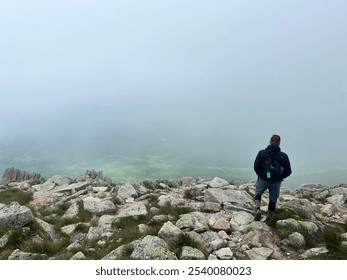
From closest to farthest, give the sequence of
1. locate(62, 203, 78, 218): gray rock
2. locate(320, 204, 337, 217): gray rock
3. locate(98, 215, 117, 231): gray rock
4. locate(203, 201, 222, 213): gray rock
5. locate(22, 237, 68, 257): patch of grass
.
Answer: locate(22, 237, 68, 257): patch of grass < locate(98, 215, 117, 231): gray rock < locate(203, 201, 222, 213): gray rock < locate(62, 203, 78, 218): gray rock < locate(320, 204, 337, 217): gray rock

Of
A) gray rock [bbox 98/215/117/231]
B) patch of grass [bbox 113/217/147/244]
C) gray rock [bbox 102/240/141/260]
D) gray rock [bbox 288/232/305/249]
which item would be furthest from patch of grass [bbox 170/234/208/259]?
gray rock [bbox 98/215/117/231]

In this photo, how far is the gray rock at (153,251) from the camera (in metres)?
8.28

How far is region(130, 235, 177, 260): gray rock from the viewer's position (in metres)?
8.28

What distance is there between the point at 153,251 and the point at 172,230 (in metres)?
1.40

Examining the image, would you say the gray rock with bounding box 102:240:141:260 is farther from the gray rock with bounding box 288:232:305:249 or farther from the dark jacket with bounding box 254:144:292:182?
the dark jacket with bounding box 254:144:292:182

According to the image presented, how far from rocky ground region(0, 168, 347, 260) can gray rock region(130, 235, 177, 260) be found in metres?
0.03

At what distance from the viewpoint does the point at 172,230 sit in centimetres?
964

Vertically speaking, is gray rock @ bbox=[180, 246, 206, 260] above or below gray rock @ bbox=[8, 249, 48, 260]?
above

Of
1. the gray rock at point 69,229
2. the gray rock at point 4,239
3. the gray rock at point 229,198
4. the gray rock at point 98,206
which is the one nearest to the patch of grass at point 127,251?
the gray rock at point 69,229

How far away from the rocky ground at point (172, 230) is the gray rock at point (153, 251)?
1.2 inches

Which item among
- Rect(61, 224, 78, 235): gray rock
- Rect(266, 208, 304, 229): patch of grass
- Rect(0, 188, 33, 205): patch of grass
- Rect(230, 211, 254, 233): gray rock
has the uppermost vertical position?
Rect(266, 208, 304, 229): patch of grass
